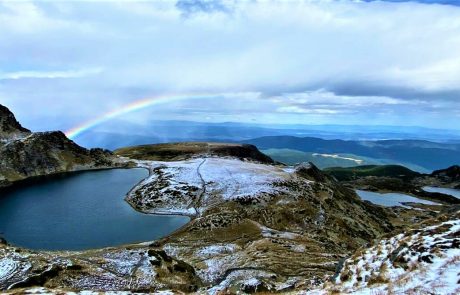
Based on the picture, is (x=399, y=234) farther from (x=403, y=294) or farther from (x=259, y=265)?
(x=259, y=265)

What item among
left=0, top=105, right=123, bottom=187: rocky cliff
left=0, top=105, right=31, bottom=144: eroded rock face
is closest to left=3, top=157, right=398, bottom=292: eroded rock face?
left=0, top=105, right=123, bottom=187: rocky cliff

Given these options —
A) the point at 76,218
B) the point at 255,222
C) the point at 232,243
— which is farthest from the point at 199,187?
the point at 232,243

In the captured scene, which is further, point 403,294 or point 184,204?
point 184,204

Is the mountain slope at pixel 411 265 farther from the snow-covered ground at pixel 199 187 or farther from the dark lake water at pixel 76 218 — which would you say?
the snow-covered ground at pixel 199 187

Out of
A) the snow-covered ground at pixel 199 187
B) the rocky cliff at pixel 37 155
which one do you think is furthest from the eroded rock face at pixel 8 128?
the snow-covered ground at pixel 199 187

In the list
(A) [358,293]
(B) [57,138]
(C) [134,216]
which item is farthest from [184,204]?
(B) [57,138]
